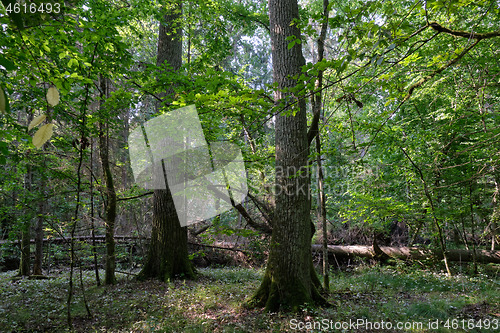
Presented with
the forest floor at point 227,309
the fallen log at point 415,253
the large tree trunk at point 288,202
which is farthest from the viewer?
the fallen log at point 415,253

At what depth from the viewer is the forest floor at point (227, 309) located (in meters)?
3.88

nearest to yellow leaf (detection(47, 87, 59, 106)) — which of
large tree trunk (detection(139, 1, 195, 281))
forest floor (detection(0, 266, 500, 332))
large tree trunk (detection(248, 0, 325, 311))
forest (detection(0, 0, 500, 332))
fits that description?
forest (detection(0, 0, 500, 332))

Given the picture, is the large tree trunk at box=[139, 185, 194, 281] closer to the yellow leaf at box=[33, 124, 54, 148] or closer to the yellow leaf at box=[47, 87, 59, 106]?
the yellow leaf at box=[47, 87, 59, 106]

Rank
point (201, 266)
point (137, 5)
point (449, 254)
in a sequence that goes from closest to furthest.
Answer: point (137, 5)
point (449, 254)
point (201, 266)

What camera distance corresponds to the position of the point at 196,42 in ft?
26.6

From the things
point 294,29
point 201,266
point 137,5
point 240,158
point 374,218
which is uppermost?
point 137,5

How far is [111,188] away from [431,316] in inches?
264

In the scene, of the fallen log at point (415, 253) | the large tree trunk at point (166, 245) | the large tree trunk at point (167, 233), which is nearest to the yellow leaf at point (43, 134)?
the large tree trunk at point (167, 233)

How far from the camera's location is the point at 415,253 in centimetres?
900

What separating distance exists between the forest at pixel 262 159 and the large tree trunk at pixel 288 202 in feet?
0.09

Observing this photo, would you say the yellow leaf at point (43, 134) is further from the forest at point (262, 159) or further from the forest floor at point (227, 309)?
the forest floor at point (227, 309)

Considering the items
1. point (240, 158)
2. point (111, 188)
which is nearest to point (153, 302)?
point (111, 188)

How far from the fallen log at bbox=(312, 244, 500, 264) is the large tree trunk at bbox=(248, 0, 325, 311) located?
241 inches

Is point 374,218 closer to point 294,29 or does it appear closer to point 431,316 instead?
point 431,316
